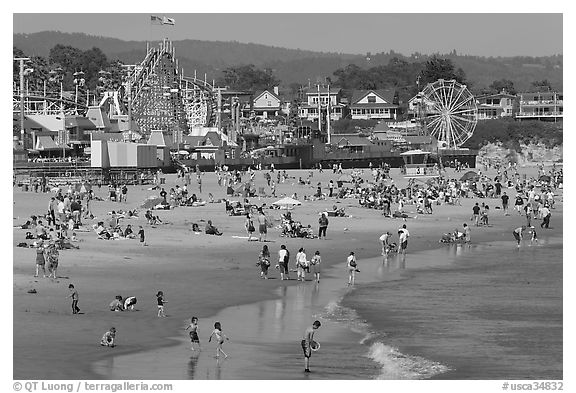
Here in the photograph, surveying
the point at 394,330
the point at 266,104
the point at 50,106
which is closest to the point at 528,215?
the point at 394,330

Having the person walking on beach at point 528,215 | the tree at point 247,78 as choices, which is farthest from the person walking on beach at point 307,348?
the tree at point 247,78

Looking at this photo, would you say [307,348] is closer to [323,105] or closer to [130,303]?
[130,303]

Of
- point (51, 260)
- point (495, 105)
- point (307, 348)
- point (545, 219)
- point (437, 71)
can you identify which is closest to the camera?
point (307, 348)

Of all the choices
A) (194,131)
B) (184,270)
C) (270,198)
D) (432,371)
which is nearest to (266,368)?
(432,371)

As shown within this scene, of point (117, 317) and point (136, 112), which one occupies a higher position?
point (136, 112)

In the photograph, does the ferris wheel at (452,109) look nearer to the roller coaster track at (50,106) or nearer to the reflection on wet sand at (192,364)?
the roller coaster track at (50,106)

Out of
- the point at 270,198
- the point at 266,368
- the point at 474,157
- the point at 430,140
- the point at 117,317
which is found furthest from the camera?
the point at 430,140

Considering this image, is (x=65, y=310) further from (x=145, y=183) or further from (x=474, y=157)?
(x=474, y=157)
